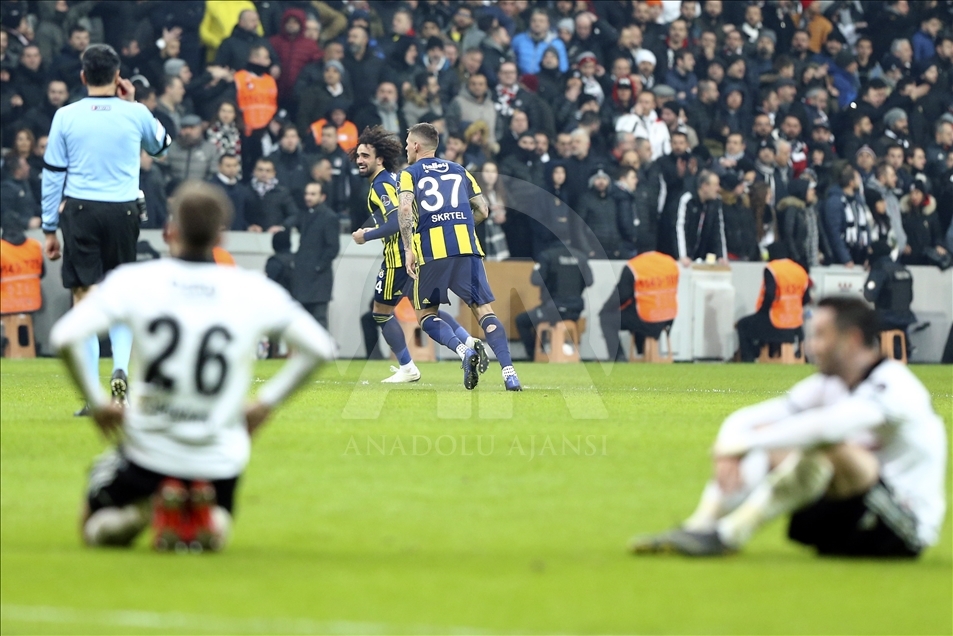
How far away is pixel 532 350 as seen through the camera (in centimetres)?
2181

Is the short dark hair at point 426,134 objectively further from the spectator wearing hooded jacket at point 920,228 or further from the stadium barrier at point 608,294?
the spectator wearing hooded jacket at point 920,228

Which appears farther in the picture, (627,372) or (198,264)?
(627,372)

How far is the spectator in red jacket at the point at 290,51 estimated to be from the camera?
21641mm

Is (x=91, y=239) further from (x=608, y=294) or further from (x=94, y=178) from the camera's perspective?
(x=608, y=294)

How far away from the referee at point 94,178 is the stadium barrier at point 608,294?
346 inches

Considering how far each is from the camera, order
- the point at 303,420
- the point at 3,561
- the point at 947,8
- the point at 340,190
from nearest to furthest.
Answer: the point at 3,561 → the point at 303,420 → the point at 340,190 → the point at 947,8

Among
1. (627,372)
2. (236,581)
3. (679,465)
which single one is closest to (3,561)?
(236,581)

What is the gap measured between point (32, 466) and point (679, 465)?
3529mm

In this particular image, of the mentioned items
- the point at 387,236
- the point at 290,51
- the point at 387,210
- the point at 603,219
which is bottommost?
the point at 387,236

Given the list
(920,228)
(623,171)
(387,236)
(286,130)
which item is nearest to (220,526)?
(387,236)

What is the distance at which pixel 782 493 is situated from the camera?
5.68 metres

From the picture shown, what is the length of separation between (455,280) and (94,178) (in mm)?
4479

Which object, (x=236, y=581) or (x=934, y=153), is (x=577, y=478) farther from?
(x=934, y=153)

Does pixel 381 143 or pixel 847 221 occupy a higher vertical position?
pixel 381 143
